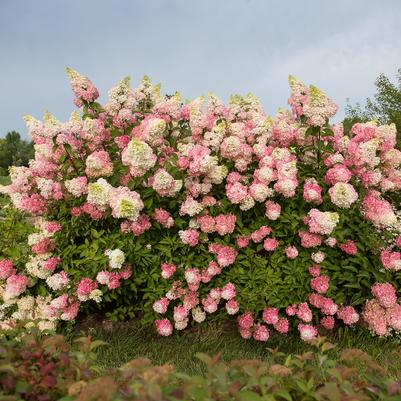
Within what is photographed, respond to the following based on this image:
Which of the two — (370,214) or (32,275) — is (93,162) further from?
(370,214)

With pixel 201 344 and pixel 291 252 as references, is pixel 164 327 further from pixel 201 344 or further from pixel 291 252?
pixel 291 252

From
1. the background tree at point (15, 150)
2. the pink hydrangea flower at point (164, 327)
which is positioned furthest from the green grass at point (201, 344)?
the background tree at point (15, 150)

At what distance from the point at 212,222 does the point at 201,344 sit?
122cm

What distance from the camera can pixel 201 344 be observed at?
5566 millimetres

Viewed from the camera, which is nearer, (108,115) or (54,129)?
(54,129)

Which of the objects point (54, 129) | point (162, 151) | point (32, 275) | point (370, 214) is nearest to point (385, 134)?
point (370, 214)

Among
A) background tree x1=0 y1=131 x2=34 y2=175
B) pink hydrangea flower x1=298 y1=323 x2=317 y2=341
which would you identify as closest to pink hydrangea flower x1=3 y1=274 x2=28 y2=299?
pink hydrangea flower x1=298 y1=323 x2=317 y2=341

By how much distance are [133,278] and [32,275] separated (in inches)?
46.2

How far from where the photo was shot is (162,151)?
19.8ft

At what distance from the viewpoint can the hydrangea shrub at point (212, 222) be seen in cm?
542

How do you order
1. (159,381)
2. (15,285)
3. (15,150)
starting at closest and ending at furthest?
(159,381)
(15,285)
(15,150)

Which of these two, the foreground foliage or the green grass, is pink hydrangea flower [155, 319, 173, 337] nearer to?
the green grass

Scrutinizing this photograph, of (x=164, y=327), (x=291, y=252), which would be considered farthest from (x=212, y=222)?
(x=164, y=327)

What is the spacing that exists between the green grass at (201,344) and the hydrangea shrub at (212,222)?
0.57ft
